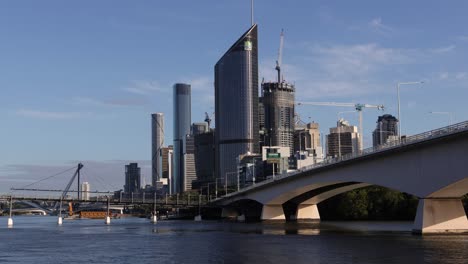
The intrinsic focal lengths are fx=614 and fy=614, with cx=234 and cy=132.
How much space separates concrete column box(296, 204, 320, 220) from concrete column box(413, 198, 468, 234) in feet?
239

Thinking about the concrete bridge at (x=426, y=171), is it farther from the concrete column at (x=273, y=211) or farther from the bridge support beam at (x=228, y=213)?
the bridge support beam at (x=228, y=213)

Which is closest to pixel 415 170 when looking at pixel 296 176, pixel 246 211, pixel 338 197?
pixel 296 176

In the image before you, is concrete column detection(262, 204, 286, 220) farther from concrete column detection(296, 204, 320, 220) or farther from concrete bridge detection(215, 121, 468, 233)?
concrete bridge detection(215, 121, 468, 233)

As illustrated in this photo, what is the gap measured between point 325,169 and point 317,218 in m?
45.7

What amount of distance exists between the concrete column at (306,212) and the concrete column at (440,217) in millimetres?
72716

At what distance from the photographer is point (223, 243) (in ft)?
242

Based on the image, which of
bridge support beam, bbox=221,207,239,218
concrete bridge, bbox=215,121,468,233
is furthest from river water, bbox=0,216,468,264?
bridge support beam, bbox=221,207,239,218

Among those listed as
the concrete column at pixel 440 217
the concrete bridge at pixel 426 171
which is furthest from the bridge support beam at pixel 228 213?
the concrete column at pixel 440 217

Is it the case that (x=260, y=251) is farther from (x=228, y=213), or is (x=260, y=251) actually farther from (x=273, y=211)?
(x=228, y=213)

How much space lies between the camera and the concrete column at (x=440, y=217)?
73.9 meters

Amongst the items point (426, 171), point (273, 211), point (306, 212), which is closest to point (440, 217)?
point (426, 171)

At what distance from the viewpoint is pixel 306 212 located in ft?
487

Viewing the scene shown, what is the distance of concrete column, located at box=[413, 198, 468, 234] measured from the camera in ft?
242

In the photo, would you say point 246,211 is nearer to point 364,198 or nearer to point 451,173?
point 364,198
